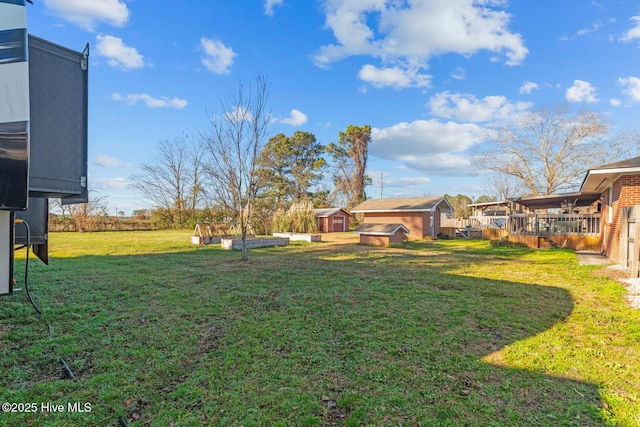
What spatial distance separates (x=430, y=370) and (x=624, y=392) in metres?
1.59

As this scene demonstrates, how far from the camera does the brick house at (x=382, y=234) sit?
48.0 feet

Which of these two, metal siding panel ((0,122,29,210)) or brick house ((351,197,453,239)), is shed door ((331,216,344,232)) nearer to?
brick house ((351,197,453,239))

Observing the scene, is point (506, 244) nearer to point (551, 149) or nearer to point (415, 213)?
point (415, 213)

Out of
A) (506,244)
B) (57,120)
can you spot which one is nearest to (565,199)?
(506,244)

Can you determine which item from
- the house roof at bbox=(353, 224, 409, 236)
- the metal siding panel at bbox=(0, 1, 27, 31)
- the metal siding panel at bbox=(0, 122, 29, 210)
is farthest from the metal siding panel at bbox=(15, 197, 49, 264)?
the house roof at bbox=(353, 224, 409, 236)

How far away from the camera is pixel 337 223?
2731cm

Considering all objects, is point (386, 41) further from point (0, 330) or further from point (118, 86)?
point (0, 330)

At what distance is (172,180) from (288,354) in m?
29.6

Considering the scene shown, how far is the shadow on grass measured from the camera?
2244 mm

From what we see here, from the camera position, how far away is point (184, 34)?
33.2 ft

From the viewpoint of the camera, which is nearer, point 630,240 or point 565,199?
point 630,240

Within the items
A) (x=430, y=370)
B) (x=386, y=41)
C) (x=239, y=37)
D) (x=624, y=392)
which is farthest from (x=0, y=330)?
(x=386, y=41)

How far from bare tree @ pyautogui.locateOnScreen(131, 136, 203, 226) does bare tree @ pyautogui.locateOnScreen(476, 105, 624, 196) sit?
26.4m

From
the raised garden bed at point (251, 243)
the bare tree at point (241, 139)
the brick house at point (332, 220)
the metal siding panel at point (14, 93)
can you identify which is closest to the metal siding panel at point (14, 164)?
the metal siding panel at point (14, 93)
